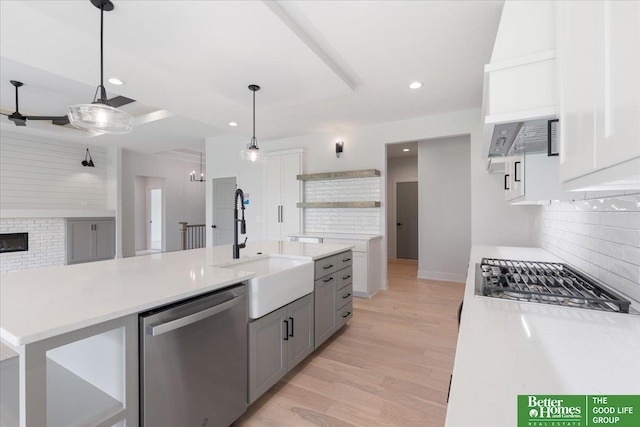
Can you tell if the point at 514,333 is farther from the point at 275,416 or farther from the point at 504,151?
the point at 275,416

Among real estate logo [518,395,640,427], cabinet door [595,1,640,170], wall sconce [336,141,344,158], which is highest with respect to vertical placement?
wall sconce [336,141,344,158]

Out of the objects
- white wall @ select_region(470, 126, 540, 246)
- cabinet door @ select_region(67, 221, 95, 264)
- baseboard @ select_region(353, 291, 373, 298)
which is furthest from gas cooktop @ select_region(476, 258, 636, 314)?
cabinet door @ select_region(67, 221, 95, 264)

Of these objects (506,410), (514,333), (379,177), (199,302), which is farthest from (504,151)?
(379,177)

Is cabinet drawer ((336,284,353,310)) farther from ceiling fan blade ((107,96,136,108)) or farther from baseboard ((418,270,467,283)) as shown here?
ceiling fan blade ((107,96,136,108))

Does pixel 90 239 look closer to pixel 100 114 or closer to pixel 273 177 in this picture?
pixel 273 177

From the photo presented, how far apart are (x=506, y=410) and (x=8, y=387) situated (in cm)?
169

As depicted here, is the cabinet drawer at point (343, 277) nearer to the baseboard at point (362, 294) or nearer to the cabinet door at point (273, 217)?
the baseboard at point (362, 294)

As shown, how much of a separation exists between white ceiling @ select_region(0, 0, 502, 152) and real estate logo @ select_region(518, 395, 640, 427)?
224 cm

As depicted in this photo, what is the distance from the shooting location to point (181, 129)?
5.33 meters

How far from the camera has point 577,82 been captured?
2.62 feet

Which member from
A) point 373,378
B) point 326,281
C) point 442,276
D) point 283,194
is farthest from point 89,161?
point 442,276

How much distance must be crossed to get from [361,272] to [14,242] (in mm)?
6605

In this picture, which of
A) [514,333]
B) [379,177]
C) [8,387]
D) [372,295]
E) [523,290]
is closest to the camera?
[514,333]

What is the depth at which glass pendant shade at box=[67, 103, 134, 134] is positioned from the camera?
188cm
